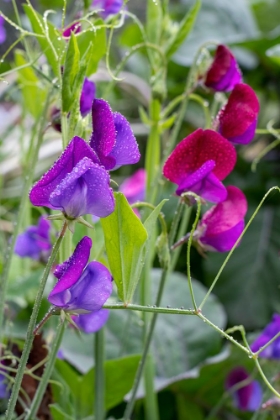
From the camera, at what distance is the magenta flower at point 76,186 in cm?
25

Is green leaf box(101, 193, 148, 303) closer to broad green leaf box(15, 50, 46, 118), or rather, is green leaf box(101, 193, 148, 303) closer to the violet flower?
the violet flower

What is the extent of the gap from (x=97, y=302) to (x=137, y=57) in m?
1.20

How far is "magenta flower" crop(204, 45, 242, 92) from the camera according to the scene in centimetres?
42

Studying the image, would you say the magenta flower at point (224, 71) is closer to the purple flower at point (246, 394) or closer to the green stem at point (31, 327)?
the green stem at point (31, 327)

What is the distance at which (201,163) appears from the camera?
1.11 ft

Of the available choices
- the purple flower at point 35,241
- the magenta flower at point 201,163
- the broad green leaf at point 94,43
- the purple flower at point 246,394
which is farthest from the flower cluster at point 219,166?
the purple flower at point 246,394

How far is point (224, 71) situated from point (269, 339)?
237 mm

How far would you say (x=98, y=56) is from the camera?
0.43 meters

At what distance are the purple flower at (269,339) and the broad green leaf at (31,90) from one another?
29 cm

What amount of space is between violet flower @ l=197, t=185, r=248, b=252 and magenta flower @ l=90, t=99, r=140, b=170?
99 mm

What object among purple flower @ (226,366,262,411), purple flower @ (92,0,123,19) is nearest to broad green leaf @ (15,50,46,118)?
purple flower @ (92,0,123,19)

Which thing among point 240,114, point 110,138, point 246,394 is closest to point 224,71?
point 240,114

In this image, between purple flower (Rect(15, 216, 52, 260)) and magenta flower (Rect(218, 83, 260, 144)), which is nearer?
magenta flower (Rect(218, 83, 260, 144))

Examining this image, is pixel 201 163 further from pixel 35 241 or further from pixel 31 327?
pixel 35 241
